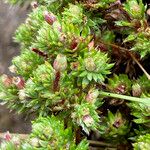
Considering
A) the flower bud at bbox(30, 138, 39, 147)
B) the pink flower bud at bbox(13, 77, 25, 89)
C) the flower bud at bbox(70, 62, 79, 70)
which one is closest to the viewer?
the flower bud at bbox(30, 138, 39, 147)

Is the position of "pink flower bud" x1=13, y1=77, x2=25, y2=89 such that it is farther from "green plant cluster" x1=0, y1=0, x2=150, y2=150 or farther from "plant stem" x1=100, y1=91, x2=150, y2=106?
"plant stem" x1=100, y1=91, x2=150, y2=106

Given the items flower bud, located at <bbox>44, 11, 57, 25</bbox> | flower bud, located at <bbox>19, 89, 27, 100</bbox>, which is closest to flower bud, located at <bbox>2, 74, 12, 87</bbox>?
flower bud, located at <bbox>19, 89, 27, 100</bbox>

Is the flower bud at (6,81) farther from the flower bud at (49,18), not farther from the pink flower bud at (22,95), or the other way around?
the flower bud at (49,18)

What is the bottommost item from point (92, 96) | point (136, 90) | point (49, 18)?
point (136, 90)

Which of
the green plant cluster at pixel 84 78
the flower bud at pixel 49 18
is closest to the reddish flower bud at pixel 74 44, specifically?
the green plant cluster at pixel 84 78

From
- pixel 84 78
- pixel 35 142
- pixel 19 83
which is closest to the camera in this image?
pixel 35 142

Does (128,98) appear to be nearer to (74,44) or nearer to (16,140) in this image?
(74,44)

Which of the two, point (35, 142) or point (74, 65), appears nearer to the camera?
point (35, 142)

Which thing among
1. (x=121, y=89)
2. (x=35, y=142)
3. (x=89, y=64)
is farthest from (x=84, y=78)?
(x=35, y=142)
